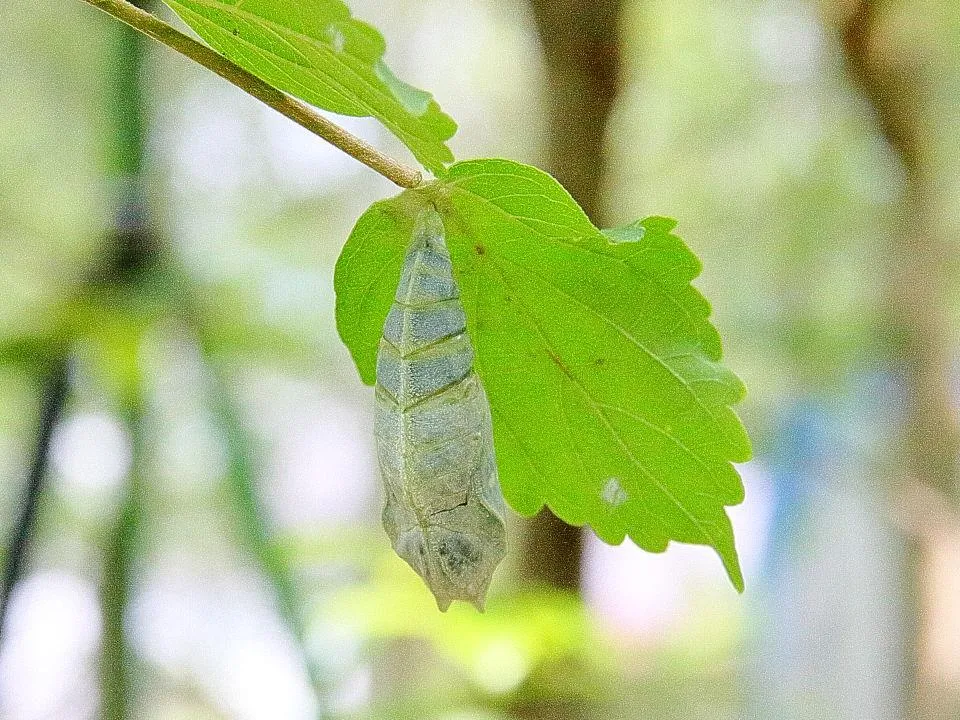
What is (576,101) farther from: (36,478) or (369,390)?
(369,390)

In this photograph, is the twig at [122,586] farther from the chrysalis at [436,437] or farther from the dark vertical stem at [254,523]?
the chrysalis at [436,437]

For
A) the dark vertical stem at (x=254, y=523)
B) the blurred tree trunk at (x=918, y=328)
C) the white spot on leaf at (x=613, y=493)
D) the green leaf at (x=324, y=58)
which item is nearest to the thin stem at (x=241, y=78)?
the green leaf at (x=324, y=58)

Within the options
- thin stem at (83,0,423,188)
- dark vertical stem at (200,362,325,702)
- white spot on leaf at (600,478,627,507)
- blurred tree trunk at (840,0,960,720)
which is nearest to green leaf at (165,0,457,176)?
thin stem at (83,0,423,188)

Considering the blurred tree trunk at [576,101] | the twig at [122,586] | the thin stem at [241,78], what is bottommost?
the twig at [122,586]

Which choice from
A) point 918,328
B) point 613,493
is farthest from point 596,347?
point 918,328

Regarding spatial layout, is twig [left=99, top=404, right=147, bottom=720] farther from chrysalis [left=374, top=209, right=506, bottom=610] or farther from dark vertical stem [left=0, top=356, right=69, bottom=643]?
chrysalis [left=374, top=209, right=506, bottom=610]

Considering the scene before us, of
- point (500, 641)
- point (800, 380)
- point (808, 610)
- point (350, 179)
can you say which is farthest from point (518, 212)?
point (808, 610)
